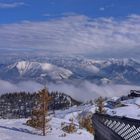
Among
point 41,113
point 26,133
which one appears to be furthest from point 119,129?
point 41,113

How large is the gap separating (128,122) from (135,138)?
693mm

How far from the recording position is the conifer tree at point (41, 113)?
3603 cm

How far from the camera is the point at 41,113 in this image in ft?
123

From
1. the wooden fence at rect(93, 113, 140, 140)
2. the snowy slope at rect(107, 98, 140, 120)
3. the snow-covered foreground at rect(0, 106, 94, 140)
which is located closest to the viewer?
the wooden fence at rect(93, 113, 140, 140)

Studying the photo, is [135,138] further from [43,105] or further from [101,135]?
[43,105]

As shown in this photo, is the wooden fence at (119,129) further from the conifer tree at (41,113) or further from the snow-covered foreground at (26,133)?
the conifer tree at (41,113)

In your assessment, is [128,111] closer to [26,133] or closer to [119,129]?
[26,133]

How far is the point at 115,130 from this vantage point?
904 centimetres

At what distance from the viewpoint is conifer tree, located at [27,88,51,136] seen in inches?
1419

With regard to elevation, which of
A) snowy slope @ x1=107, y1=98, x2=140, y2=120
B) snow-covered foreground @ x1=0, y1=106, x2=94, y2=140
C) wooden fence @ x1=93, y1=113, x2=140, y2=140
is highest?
wooden fence @ x1=93, y1=113, x2=140, y2=140

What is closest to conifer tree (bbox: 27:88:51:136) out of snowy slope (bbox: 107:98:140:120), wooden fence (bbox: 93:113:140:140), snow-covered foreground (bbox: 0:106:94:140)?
snow-covered foreground (bbox: 0:106:94:140)

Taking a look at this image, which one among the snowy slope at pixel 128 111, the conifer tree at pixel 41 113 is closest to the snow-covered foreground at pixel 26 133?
the conifer tree at pixel 41 113

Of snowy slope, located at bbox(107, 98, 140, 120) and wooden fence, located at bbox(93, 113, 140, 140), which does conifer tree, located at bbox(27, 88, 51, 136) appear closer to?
wooden fence, located at bbox(93, 113, 140, 140)

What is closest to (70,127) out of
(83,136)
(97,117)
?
(83,136)
